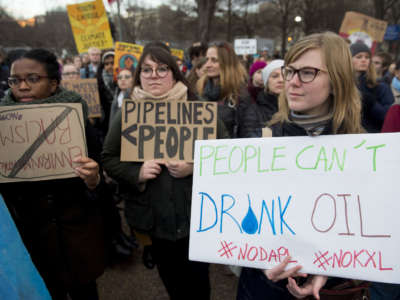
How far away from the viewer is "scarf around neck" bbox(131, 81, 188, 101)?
6.11 ft

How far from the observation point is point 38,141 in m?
1.57

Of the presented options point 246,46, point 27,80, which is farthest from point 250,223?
point 246,46

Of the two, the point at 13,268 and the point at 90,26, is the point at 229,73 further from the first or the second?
the point at 90,26

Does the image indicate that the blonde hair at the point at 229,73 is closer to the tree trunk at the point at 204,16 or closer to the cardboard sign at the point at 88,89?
the cardboard sign at the point at 88,89

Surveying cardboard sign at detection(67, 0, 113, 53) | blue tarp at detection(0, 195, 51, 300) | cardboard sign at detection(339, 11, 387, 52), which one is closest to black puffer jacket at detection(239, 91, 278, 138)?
blue tarp at detection(0, 195, 51, 300)

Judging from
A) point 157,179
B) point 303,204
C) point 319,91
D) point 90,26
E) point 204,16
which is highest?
point 204,16

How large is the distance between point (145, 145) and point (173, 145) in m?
0.18

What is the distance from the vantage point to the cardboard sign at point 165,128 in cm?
182

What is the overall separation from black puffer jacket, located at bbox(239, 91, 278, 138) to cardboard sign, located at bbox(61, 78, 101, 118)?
2583mm

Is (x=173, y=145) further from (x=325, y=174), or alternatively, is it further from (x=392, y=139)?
(x=392, y=139)

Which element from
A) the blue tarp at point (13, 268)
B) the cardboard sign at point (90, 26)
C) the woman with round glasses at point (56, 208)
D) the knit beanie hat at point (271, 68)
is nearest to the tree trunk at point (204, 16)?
the cardboard sign at point (90, 26)

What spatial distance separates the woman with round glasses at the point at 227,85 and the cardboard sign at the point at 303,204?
1523 millimetres

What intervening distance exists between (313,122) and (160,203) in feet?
3.52

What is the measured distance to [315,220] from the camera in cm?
118
